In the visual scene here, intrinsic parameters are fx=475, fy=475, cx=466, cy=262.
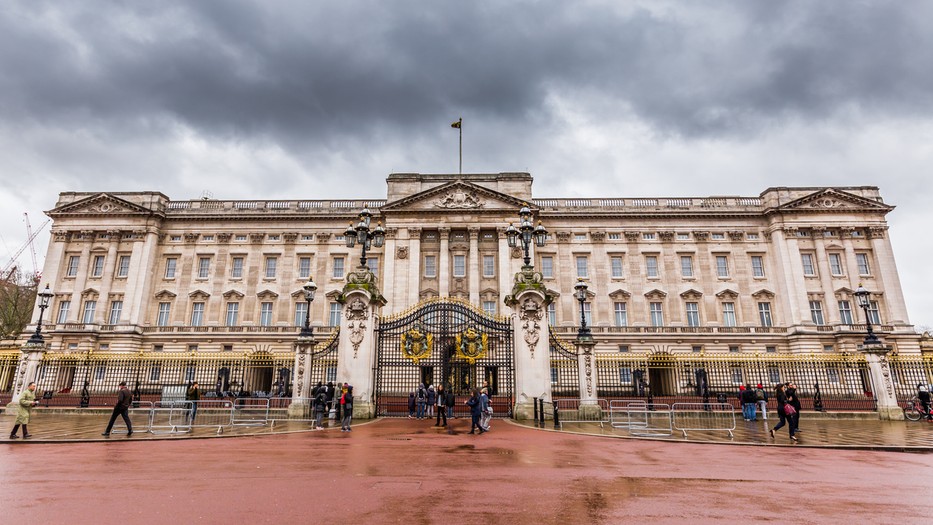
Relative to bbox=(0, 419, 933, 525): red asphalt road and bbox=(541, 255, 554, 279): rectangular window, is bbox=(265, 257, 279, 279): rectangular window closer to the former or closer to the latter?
bbox=(541, 255, 554, 279): rectangular window

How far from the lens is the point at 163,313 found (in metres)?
45.0

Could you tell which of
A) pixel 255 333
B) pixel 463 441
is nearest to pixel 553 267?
pixel 255 333

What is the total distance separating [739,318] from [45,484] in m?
47.9

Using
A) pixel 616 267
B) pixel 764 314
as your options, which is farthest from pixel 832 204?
pixel 616 267

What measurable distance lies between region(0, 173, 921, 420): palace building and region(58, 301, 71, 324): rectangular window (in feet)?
0.40

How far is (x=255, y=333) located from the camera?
43375mm

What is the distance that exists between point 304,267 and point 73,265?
21934mm

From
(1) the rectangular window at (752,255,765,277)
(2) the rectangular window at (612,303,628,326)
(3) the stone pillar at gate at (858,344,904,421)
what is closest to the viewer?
(3) the stone pillar at gate at (858,344,904,421)

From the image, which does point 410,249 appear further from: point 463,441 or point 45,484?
point 45,484

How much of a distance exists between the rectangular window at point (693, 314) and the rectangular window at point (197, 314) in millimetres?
45259

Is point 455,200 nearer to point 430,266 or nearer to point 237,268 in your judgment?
point 430,266

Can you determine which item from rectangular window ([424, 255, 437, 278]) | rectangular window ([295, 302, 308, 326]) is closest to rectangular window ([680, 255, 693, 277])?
rectangular window ([424, 255, 437, 278])

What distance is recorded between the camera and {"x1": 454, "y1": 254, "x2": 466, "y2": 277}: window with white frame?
44125 mm

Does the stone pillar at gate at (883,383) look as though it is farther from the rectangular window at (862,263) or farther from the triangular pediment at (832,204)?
the rectangular window at (862,263)
